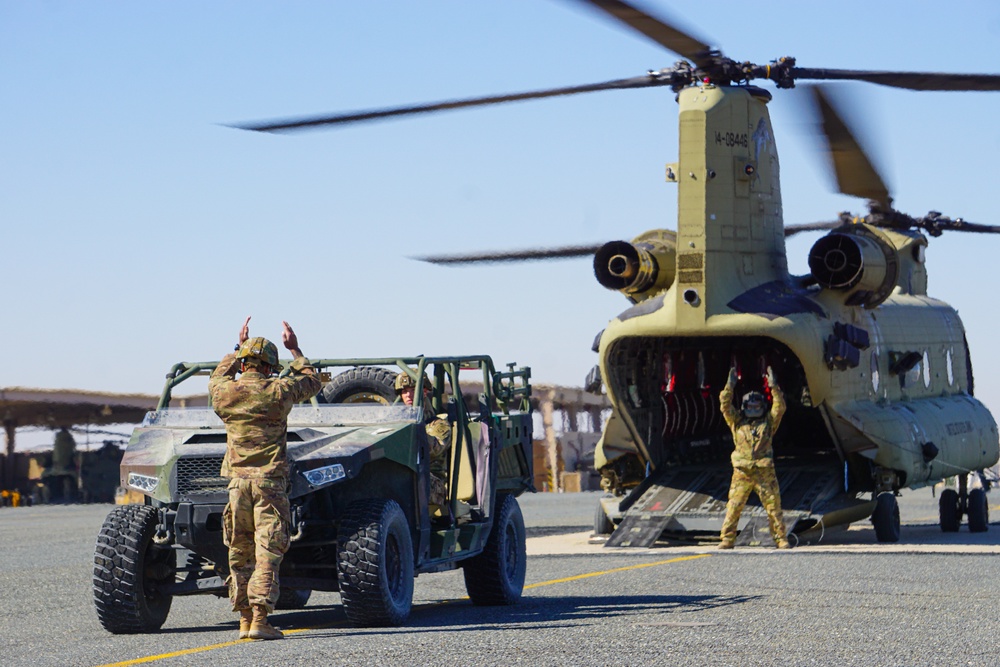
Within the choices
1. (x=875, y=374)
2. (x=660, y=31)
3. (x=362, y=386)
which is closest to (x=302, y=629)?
(x=362, y=386)

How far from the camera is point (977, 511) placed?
21.3 meters

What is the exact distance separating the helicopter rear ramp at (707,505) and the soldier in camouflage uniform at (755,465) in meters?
0.29

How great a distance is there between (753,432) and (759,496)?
78 centimetres

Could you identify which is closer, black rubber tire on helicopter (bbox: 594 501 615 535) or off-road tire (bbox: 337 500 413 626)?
off-road tire (bbox: 337 500 413 626)

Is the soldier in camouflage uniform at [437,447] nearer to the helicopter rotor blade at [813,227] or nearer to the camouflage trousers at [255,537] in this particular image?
the camouflage trousers at [255,537]

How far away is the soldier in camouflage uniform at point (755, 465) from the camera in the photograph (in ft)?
57.7

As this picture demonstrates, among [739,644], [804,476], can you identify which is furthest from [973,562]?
[739,644]

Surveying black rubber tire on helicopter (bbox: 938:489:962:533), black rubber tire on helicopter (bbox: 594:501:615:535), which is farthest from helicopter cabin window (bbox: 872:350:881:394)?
black rubber tire on helicopter (bbox: 594:501:615:535)

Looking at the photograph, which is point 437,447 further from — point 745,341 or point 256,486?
point 745,341

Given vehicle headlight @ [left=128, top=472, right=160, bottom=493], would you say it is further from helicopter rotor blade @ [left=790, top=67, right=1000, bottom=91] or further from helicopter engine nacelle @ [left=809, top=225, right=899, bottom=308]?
helicopter engine nacelle @ [left=809, top=225, right=899, bottom=308]

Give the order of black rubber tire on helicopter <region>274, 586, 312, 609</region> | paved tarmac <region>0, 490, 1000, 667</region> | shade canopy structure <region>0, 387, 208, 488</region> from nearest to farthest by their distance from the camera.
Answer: paved tarmac <region>0, 490, 1000, 667</region> < black rubber tire on helicopter <region>274, 586, 312, 609</region> < shade canopy structure <region>0, 387, 208, 488</region>

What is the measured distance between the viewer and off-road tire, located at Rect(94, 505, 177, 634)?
951cm

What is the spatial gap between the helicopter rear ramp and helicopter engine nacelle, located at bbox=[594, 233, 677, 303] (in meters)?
2.60

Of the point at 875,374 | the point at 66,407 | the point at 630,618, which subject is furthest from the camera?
the point at 66,407
